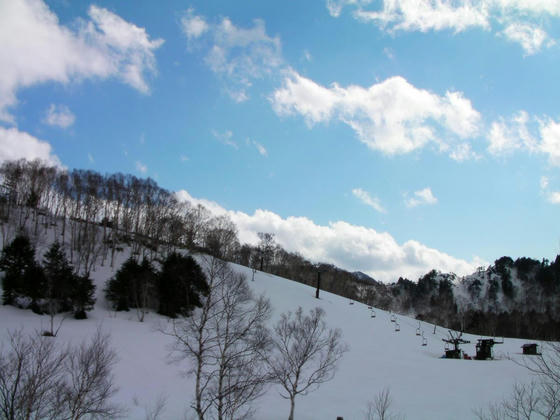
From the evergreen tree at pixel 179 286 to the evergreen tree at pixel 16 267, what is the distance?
514 inches

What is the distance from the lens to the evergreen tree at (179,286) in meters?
40.5

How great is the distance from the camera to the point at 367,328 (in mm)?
54938

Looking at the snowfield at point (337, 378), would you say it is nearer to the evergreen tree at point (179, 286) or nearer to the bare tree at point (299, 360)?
the bare tree at point (299, 360)

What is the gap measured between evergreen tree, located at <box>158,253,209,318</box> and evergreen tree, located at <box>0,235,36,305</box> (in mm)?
13046

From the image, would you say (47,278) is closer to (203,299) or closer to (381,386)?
(203,299)

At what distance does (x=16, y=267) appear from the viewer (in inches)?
1323

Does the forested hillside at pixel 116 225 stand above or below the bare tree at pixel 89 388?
above

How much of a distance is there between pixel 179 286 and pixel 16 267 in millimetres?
15750

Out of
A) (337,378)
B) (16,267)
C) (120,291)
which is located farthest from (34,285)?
(337,378)

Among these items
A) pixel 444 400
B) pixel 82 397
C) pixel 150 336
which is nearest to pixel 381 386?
pixel 444 400

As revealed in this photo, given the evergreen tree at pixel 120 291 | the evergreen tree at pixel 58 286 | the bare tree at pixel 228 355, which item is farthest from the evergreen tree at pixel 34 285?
the bare tree at pixel 228 355

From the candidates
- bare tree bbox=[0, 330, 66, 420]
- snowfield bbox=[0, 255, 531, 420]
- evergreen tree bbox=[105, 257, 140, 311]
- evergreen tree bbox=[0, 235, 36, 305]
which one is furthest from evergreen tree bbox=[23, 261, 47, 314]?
bare tree bbox=[0, 330, 66, 420]

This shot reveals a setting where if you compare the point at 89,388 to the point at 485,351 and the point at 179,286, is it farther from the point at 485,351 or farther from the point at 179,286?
the point at 485,351

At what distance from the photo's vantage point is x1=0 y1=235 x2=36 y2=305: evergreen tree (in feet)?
104
